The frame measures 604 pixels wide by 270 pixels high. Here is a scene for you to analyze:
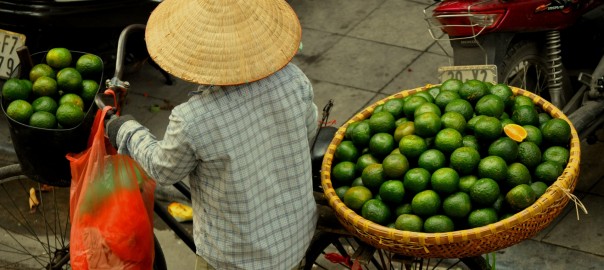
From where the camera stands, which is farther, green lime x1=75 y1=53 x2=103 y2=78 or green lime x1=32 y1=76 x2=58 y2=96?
green lime x1=75 y1=53 x2=103 y2=78

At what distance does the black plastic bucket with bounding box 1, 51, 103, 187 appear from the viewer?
12.9 feet

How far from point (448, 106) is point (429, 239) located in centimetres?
73

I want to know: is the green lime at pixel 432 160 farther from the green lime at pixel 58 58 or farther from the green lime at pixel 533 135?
the green lime at pixel 58 58

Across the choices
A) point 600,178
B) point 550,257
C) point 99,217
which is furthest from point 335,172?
point 600,178

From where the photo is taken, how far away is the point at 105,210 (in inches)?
156

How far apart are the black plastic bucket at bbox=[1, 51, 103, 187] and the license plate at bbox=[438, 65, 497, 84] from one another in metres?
1.64

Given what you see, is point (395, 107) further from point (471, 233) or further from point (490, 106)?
point (471, 233)

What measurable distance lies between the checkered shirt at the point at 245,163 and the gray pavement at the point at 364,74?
1.70m

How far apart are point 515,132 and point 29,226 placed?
3271mm

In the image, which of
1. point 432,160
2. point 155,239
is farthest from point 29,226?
point 432,160

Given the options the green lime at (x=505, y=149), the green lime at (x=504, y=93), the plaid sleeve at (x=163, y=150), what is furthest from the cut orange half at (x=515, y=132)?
the plaid sleeve at (x=163, y=150)

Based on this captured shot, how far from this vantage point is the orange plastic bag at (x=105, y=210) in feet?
12.9

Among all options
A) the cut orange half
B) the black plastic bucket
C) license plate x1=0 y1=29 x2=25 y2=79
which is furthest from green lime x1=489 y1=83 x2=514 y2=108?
license plate x1=0 y1=29 x2=25 y2=79

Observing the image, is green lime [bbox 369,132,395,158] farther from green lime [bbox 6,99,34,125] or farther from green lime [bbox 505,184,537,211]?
green lime [bbox 6,99,34,125]
